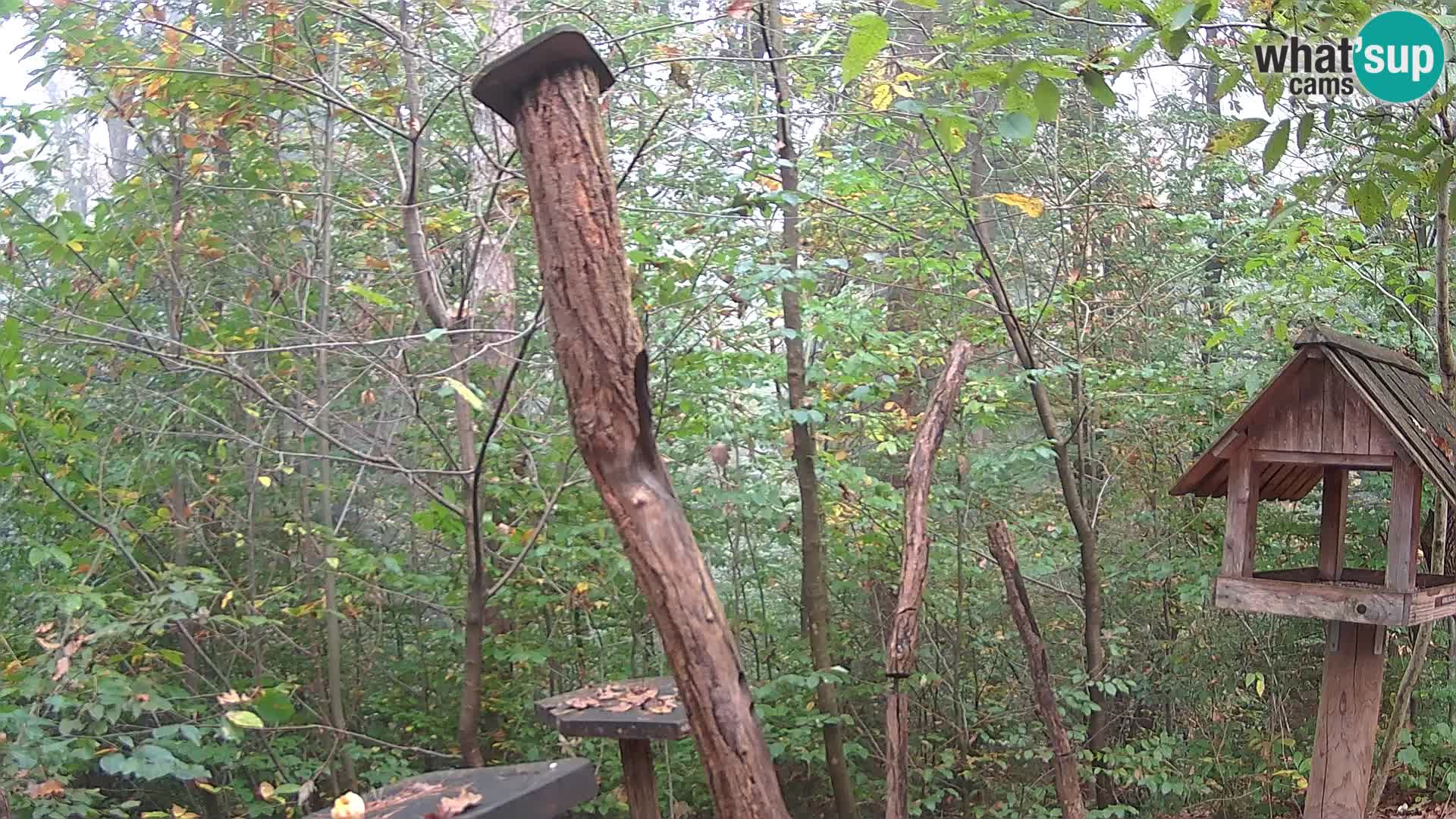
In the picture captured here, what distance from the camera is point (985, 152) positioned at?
18.1 feet

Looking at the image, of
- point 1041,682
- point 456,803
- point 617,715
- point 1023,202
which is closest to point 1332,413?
point 1041,682

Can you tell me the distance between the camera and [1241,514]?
105 inches

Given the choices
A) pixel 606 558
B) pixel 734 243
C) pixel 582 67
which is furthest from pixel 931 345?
pixel 582 67

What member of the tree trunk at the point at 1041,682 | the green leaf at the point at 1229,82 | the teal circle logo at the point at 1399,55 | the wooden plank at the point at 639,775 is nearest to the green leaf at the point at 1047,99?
the green leaf at the point at 1229,82

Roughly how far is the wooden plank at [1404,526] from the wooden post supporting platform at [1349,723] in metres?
0.27

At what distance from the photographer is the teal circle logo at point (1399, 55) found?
2.18m

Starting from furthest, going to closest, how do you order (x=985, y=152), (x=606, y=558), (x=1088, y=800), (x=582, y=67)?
(x=985, y=152)
(x=1088, y=800)
(x=606, y=558)
(x=582, y=67)

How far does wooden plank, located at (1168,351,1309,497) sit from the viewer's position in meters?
2.56

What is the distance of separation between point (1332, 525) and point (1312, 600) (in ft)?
1.05

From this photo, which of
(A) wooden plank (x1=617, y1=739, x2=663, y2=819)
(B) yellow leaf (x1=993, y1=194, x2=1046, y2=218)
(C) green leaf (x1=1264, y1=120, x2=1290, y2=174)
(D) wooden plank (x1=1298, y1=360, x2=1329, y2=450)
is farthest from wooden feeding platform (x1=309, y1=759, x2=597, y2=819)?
(B) yellow leaf (x1=993, y1=194, x2=1046, y2=218)

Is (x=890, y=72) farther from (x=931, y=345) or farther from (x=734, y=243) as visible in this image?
(x=931, y=345)

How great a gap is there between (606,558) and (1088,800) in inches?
101

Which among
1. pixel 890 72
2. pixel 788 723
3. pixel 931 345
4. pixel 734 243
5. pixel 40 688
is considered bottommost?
pixel 788 723

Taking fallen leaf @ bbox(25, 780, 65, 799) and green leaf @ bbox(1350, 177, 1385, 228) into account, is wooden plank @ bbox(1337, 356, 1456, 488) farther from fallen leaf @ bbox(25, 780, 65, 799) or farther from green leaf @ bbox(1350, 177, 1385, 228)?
fallen leaf @ bbox(25, 780, 65, 799)
